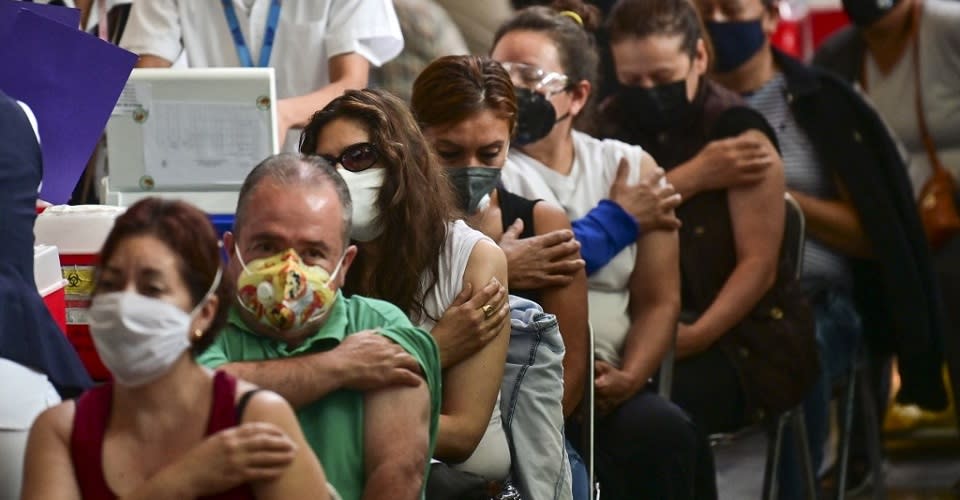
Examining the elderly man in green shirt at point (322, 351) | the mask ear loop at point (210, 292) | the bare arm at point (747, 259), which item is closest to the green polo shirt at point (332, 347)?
the elderly man in green shirt at point (322, 351)

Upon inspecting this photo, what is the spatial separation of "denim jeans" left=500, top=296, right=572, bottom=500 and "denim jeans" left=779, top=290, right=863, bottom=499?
160 cm

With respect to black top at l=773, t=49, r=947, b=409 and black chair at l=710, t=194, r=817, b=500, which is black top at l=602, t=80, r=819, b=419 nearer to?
black chair at l=710, t=194, r=817, b=500

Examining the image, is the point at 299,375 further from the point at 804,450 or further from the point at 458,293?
the point at 804,450

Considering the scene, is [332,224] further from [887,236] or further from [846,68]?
[846,68]

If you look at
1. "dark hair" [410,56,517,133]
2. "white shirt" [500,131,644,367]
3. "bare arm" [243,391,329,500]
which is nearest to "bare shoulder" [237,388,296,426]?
"bare arm" [243,391,329,500]

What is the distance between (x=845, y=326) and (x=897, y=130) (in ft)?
3.63

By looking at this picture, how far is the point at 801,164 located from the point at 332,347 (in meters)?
2.65

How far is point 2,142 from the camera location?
258 cm

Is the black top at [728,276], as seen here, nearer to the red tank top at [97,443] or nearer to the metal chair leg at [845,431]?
the metal chair leg at [845,431]

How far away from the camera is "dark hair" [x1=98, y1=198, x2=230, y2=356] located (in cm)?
211

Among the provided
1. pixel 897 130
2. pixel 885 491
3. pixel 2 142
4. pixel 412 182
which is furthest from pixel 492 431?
pixel 897 130

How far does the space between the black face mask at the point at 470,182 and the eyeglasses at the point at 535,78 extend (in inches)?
26.7

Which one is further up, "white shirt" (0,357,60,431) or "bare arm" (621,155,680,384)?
"white shirt" (0,357,60,431)

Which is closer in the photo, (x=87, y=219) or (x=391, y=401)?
(x=391, y=401)
